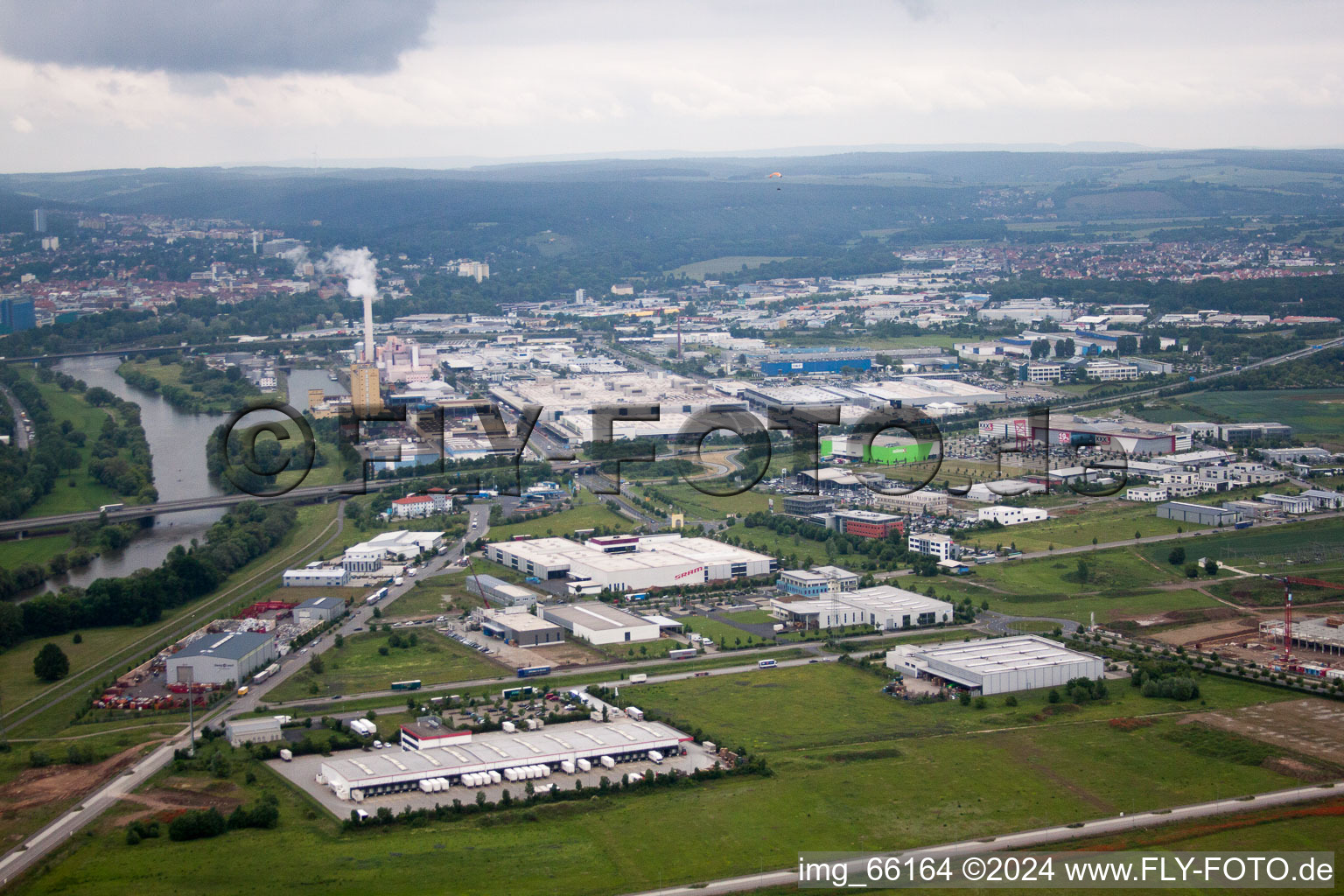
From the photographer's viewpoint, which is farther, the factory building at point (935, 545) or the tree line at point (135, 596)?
the factory building at point (935, 545)

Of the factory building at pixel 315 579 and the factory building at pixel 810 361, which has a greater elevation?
the factory building at pixel 810 361

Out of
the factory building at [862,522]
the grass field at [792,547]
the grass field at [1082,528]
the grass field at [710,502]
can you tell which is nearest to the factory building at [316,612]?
the grass field at [792,547]

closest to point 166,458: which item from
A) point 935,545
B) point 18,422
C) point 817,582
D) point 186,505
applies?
point 18,422

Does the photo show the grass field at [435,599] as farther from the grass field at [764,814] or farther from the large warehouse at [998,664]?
the large warehouse at [998,664]

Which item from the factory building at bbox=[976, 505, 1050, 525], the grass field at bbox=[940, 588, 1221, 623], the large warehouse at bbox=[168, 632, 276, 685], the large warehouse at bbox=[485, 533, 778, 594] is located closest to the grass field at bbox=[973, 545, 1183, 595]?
the grass field at bbox=[940, 588, 1221, 623]

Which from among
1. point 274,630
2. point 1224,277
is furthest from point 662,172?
point 274,630

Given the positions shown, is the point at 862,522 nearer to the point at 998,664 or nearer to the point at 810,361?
the point at 998,664

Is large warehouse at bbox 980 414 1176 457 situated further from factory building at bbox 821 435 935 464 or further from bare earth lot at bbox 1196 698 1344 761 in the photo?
bare earth lot at bbox 1196 698 1344 761
